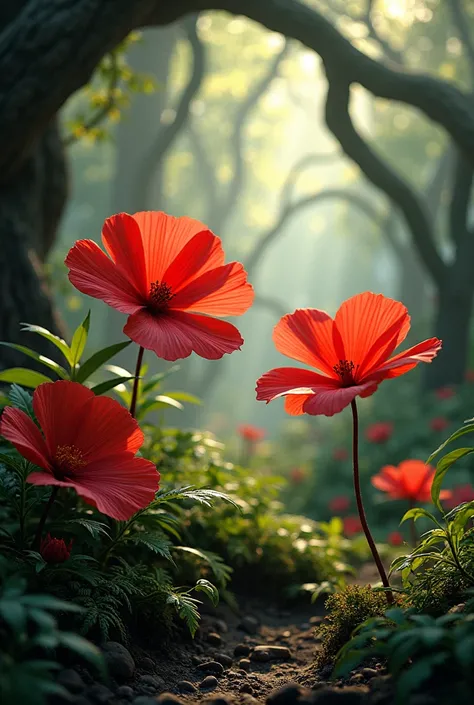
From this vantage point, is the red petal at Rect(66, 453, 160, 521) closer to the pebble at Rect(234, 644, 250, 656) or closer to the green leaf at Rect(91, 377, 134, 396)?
the green leaf at Rect(91, 377, 134, 396)

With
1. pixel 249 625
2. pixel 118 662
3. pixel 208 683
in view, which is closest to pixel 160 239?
pixel 118 662

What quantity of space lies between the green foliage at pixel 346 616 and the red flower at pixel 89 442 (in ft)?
2.52

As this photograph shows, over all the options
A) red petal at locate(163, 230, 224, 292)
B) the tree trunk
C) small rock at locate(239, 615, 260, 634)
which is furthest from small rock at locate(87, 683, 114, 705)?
the tree trunk

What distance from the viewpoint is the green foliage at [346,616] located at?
6.94 ft

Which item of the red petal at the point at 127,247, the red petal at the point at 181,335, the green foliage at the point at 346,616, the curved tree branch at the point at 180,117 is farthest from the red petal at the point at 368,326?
the curved tree branch at the point at 180,117

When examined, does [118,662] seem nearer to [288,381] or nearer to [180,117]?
[288,381]

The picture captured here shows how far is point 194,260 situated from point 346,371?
56cm

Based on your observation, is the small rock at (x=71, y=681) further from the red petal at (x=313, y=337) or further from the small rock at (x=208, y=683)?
the red petal at (x=313, y=337)

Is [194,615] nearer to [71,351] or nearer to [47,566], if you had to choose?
[47,566]

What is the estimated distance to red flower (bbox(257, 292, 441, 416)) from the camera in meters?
1.90

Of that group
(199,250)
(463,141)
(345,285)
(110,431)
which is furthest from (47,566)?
(345,285)

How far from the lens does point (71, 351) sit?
2.41m

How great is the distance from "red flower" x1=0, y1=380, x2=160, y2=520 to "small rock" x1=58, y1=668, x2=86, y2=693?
39cm

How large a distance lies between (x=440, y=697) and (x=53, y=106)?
3.62 m
